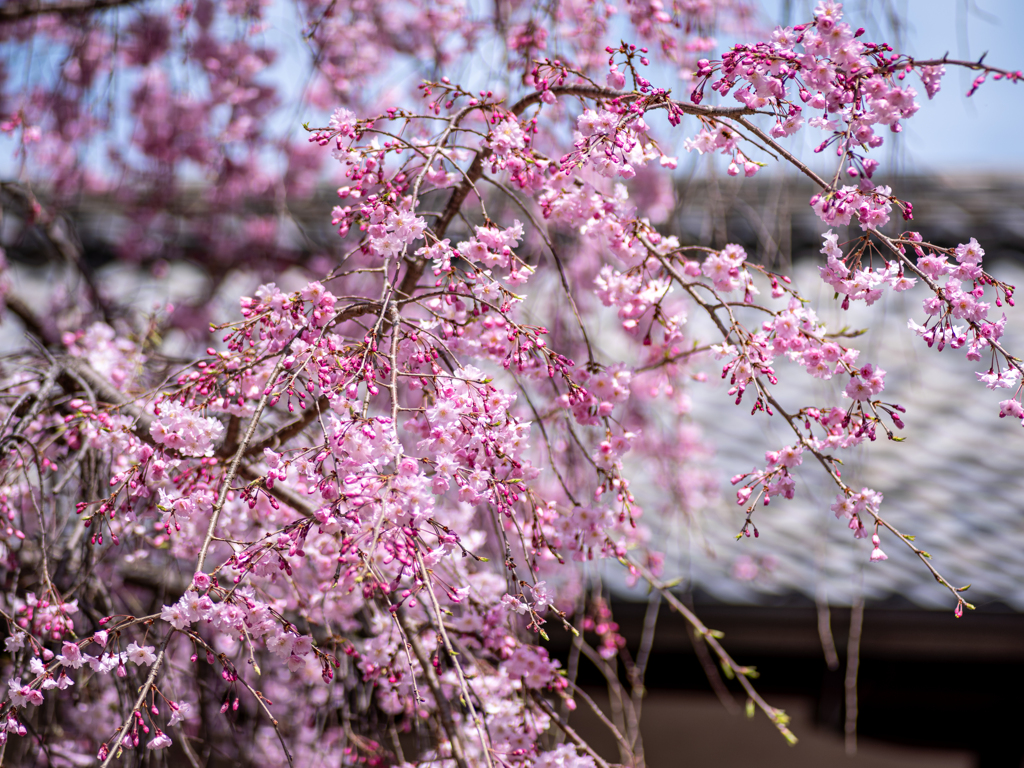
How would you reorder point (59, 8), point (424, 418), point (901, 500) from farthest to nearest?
point (901, 500)
point (59, 8)
point (424, 418)

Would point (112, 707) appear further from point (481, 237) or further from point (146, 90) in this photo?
point (146, 90)

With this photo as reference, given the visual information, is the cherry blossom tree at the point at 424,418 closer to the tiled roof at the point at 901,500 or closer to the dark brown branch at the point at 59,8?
the dark brown branch at the point at 59,8

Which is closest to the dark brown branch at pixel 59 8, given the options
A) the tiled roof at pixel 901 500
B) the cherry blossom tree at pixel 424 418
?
the cherry blossom tree at pixel 424 418

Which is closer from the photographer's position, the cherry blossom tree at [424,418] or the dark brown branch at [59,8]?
the cherry blossom tree at [424,418]

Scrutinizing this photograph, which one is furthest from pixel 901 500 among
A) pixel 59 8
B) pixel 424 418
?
pixel 59 8

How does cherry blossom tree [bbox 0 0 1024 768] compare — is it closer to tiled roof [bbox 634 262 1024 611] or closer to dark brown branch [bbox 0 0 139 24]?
dark brown branch [bbox 0 0 139 24]

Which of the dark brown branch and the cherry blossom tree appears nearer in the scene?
the cherry blossom tree

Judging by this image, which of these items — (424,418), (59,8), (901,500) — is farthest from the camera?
(901,500)

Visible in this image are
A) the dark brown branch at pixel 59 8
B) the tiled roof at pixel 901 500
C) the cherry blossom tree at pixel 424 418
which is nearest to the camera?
the cherry blossom tree at pixel 424 418

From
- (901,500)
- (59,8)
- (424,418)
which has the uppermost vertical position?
(59,8)

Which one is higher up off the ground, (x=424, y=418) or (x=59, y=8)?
(x=59, y=8)

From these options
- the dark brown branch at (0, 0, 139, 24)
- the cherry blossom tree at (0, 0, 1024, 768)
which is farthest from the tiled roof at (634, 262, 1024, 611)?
the dark brown branch at (0, 0, 139, 24)

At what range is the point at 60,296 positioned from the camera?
284 cm

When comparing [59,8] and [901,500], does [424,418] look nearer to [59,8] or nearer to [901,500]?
[59,8]
